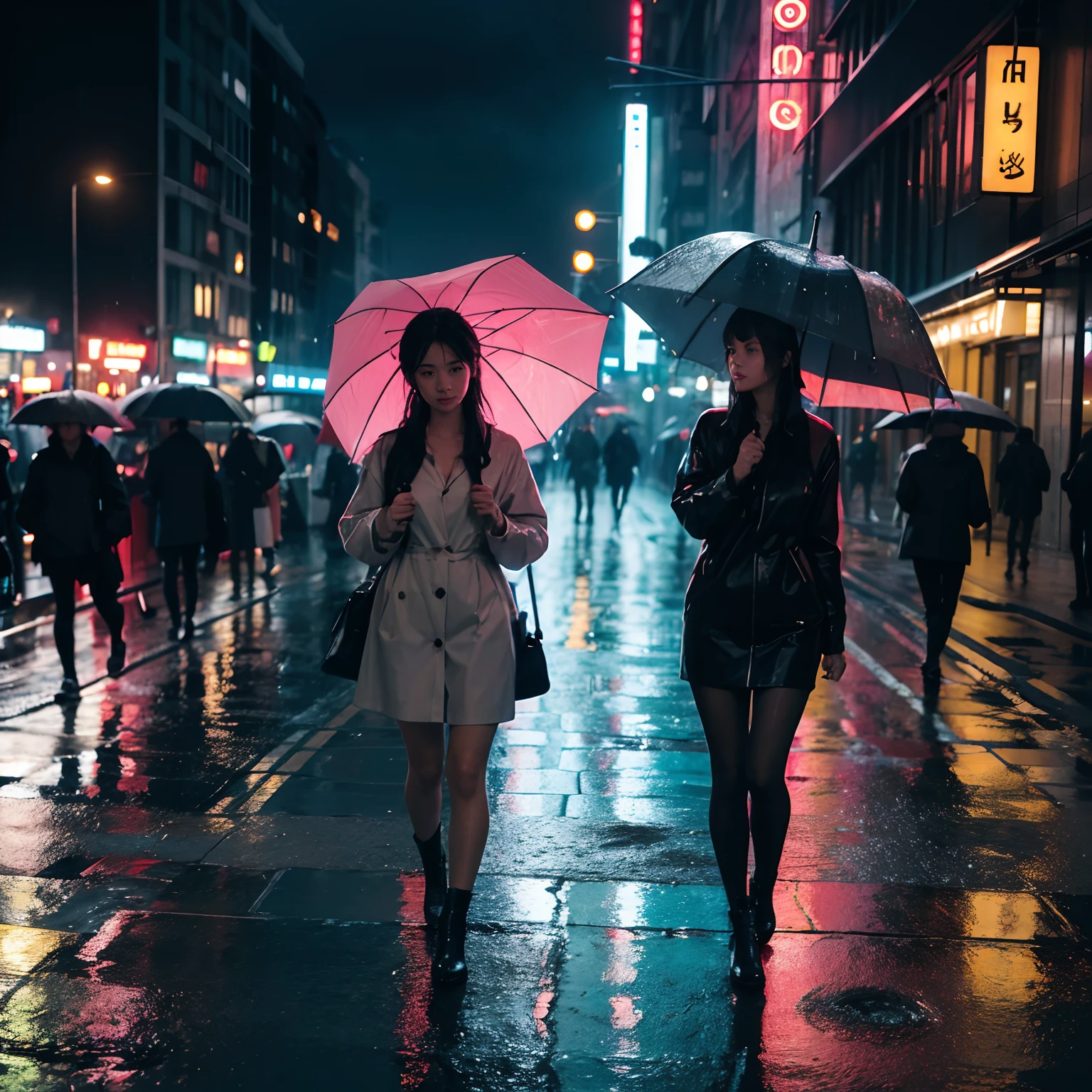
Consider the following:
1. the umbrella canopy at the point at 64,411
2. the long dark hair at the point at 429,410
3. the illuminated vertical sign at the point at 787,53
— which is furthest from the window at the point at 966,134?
the long dark hair at the point at 429,410

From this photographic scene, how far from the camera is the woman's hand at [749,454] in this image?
388 centimetres

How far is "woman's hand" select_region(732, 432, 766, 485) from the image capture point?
12.7ft

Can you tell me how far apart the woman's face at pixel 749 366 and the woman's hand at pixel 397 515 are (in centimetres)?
107

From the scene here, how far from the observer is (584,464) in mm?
27156

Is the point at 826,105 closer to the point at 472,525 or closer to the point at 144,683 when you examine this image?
the point at 144,683

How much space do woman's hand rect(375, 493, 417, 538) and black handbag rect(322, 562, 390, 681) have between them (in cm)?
20

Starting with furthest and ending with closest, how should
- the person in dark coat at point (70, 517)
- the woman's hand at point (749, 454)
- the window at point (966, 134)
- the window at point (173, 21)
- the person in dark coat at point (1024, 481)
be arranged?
the window at point (173, 21), the window at point (966, 134), the person in dark coat at point (1024, 481), the person in dark coat at point (70, 517), the woman's hand at point (749, 454)

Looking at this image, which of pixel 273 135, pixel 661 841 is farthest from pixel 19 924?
pixel 273 135

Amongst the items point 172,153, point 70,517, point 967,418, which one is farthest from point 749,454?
point 172,153

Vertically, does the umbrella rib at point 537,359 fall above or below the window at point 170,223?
below

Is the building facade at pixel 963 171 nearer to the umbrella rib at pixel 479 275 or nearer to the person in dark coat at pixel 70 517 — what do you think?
the person in dark coat at pixel 70 517

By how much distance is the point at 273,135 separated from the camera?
250 feet

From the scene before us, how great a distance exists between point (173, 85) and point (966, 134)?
42974 mm

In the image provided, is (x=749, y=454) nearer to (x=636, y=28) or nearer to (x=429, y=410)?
(x=429, y=410)
